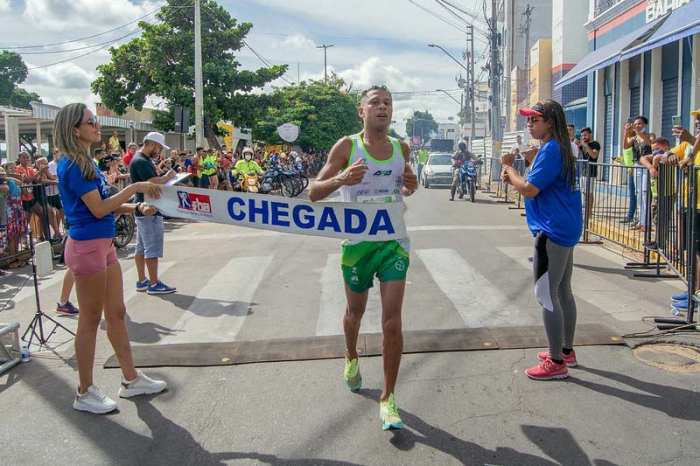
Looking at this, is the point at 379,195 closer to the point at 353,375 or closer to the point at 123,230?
the point at 353,375

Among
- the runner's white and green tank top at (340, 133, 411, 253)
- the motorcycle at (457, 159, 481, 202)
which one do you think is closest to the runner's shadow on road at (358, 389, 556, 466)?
the runner's white and green tank top at (340, 133, 411, 253)

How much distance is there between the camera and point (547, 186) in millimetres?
4316

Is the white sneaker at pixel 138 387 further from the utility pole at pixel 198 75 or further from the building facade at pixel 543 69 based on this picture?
the building facade at pixel 543 69

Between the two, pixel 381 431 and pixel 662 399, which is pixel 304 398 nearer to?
pixel 381 431

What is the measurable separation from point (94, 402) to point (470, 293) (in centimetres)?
436

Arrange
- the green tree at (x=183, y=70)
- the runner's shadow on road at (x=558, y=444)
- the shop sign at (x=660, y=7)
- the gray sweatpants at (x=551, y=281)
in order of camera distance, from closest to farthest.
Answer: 1. the runner's shadow on road at (x=558, y=444)
2. the gray sweatpants at (x=551, y=281)
3. the shop sign at (x=660, y=7)
4. the green tree at (x=183, y=70)

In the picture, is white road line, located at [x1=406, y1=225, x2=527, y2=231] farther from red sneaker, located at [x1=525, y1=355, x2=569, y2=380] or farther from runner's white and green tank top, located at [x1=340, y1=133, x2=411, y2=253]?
runner's white and green tank top, located at [x1=340, y1=133, x2=411, y2=253]

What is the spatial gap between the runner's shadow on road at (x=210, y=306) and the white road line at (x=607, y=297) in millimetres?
3676

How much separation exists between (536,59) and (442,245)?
2986 centimetres

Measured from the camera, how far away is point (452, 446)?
11.5 ft

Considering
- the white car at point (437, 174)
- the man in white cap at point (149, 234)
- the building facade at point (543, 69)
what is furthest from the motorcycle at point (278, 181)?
the building facade at point (543, 69)

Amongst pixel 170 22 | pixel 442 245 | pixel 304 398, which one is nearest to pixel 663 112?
pixel 442 245

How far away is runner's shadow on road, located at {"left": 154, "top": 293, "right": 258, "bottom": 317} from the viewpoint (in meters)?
6.55

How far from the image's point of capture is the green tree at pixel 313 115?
43.8 meters
